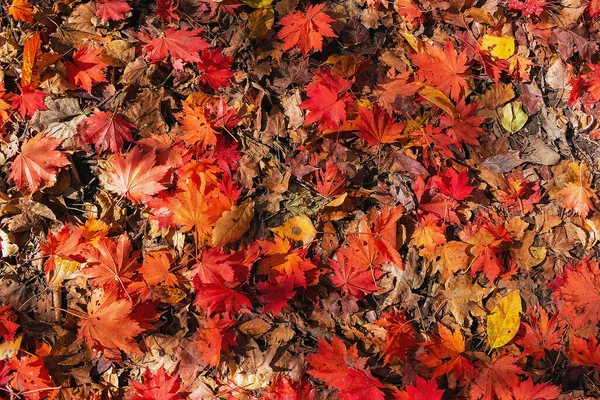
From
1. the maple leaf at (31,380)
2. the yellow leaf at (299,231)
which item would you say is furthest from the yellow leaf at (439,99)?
the maple leaf at (31,380)

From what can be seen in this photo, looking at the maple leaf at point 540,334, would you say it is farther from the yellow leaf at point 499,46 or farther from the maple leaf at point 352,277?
the yellow leaf at point 499,46

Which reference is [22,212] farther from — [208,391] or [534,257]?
[534,257]

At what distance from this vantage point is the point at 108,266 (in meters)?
2.28

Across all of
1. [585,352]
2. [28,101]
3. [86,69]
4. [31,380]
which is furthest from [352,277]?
[28,101]

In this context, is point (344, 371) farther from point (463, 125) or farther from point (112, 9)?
point (112, 9)

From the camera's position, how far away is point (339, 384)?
87.0 inches

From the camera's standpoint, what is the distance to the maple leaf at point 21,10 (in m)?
2.57

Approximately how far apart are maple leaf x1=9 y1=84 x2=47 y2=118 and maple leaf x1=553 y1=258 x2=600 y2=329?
2.81m

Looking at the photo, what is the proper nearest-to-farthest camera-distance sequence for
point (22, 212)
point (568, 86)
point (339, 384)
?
point (339, 384), point (22, 212), point (568, 86)

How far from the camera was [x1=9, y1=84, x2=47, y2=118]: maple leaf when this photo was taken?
2.46m

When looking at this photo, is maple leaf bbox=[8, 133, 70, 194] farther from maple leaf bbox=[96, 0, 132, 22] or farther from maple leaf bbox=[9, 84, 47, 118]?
maple leaf bbox=[96, 0, 132, 22]


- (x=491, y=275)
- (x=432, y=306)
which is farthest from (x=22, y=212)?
(x=491, y=275)

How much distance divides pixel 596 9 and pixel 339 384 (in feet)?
8.83

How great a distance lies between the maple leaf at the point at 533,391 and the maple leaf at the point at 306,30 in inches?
77.1
